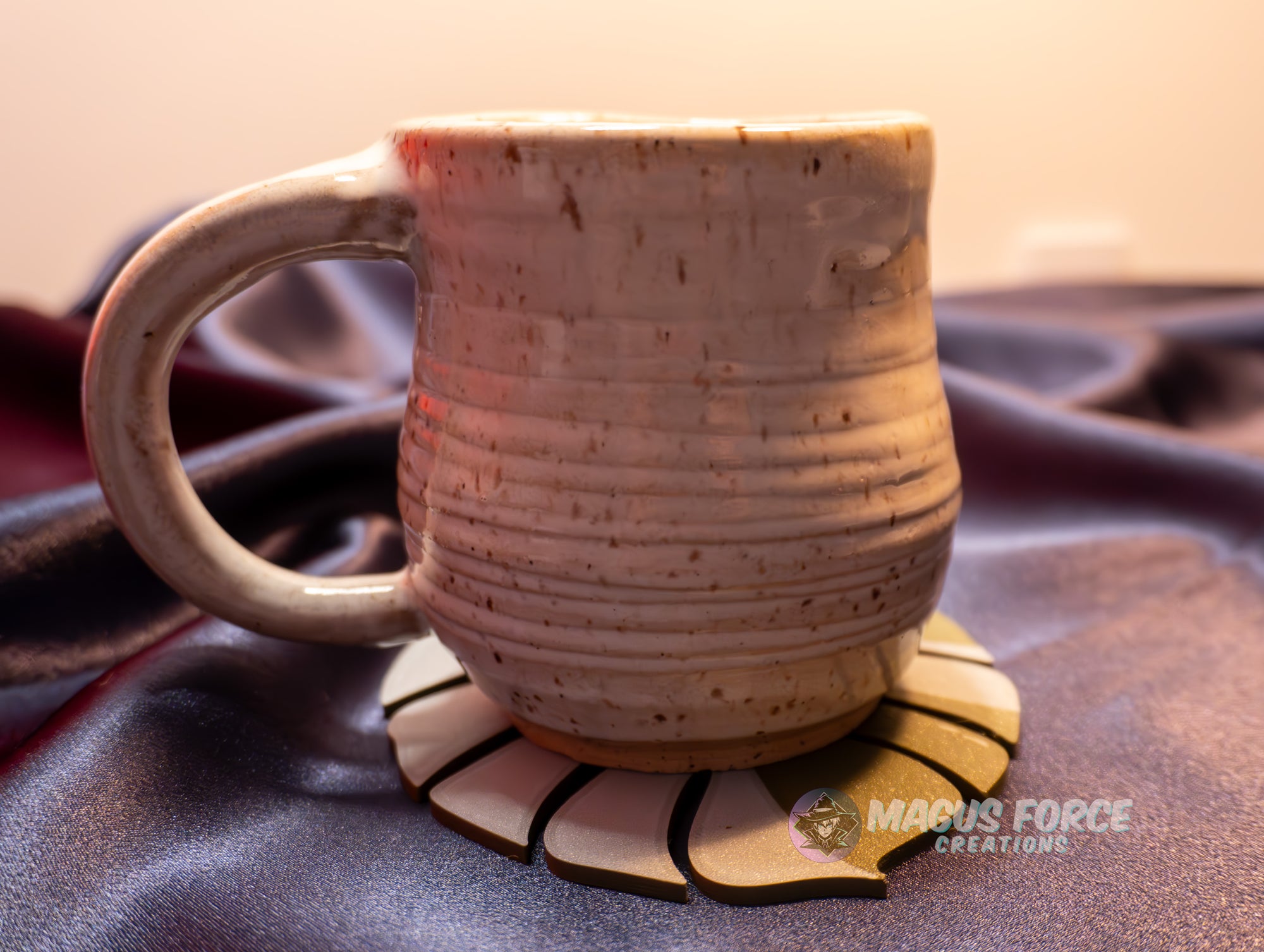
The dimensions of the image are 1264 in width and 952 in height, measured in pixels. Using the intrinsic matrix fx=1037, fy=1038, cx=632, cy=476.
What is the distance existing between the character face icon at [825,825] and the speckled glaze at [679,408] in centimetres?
4

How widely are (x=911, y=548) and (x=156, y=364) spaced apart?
0.29m

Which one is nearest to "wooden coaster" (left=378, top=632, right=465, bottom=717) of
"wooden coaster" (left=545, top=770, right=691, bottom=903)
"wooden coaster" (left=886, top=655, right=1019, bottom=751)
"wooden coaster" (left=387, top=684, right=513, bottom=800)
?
"wooden coaster" (left=387, top=684, right=513, bottom=800)

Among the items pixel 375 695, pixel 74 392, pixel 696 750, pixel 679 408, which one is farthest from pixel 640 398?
pixel 74 392

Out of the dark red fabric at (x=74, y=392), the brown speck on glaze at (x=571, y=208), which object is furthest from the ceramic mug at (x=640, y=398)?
the dark red fabric at (x=74, y=392)

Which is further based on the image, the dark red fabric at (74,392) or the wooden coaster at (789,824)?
the dark red fabric at (74,392)

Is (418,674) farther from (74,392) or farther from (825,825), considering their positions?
(74,392)

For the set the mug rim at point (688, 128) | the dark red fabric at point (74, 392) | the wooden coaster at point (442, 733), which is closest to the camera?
the mug rim at point (688, 128)

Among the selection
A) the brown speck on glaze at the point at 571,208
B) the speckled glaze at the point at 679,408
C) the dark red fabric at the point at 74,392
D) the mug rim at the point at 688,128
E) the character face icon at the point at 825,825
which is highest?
the mug rim at the point at 688,128

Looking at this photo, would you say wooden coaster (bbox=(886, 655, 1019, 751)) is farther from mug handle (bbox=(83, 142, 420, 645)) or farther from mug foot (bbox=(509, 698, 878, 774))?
mug handle (bbox=(83, 142, 420, 645))

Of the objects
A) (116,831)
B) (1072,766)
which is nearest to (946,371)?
(1072,766)

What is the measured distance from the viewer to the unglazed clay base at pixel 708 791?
0.37 meters

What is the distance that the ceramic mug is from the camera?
1.11 ft

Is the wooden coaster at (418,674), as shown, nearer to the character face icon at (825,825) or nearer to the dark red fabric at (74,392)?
the character face icon at (825,825)

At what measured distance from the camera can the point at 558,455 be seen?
13.9 inches
